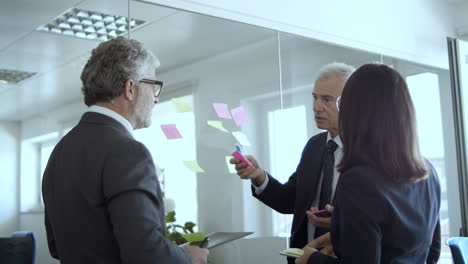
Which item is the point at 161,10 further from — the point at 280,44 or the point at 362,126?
the point at 362,126

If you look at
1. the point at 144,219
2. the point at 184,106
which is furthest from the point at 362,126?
the point at 184,106

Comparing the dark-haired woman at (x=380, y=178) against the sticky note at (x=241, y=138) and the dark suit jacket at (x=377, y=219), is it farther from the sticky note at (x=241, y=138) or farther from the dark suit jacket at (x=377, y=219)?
the sticky note at (x=241, y=138)

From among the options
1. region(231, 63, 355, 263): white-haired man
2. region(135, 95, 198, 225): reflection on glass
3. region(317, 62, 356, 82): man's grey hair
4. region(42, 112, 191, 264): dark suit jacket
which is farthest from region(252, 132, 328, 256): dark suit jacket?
region(42, 112, 191, 264): dark suit jacket

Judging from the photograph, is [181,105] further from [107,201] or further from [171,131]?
[107,201]

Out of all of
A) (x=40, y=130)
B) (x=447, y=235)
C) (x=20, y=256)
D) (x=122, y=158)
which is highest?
(x=40, y=130)

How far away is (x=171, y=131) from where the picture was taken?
2.42 m

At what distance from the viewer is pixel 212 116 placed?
262cm

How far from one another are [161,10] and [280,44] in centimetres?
87

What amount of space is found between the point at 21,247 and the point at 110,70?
1.05 meters

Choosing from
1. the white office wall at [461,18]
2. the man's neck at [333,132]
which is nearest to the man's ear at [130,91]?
the man's neck at [333,132]

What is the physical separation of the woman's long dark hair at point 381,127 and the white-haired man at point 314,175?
566 millimetres

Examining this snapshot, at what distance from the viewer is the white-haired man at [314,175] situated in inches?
77.2

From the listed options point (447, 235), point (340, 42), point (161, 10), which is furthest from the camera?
point (447, 235)

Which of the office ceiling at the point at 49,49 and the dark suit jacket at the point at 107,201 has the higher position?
the office ceiling at the point at 49,49
